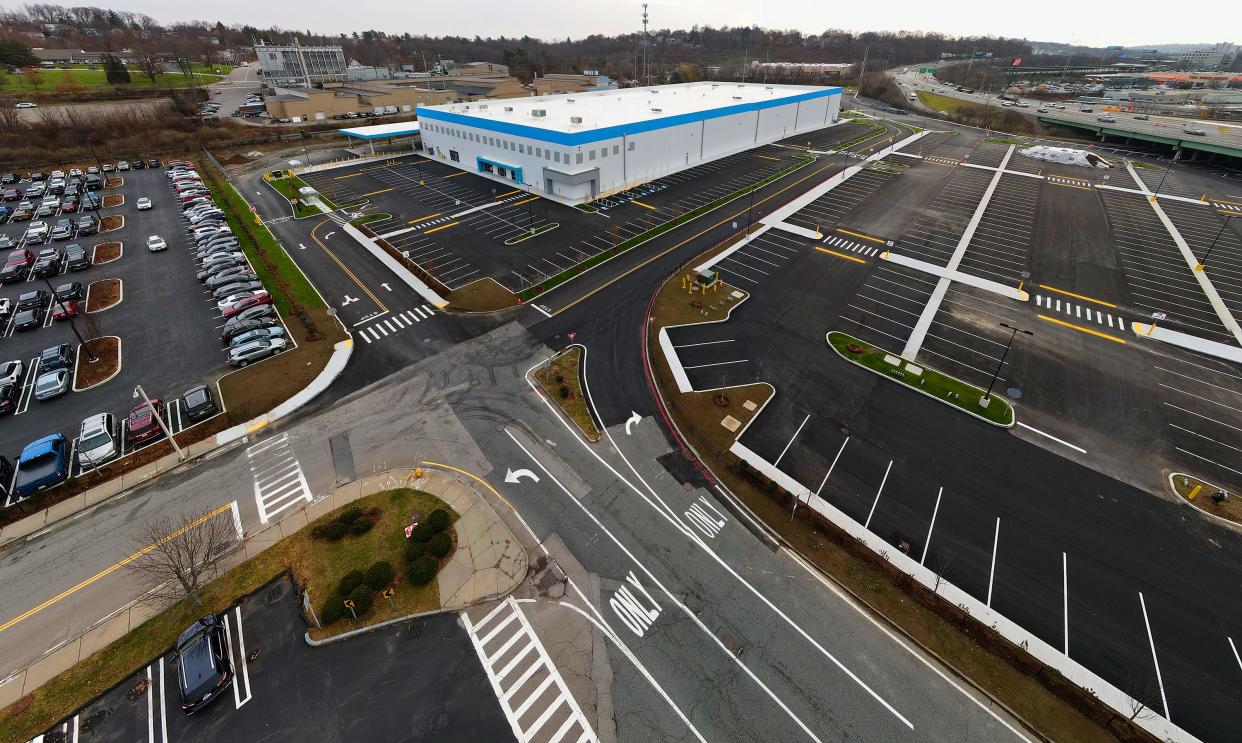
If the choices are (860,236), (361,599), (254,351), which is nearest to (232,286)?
(254,351)

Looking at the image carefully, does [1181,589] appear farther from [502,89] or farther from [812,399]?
[502,89]

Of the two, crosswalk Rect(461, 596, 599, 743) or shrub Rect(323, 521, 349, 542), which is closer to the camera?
crosswalk Rect(461, 596, 599, 743)

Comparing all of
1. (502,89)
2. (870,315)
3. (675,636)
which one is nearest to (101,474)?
(675,636)

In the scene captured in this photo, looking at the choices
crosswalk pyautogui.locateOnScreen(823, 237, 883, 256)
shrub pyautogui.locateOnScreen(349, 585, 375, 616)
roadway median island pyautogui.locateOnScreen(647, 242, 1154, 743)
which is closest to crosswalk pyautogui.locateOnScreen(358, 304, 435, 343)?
shrub pyautogui.locateOnScreen(349, 585, 375, 616)

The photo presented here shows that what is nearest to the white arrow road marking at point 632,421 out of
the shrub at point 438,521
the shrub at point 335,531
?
the shrub at point 438,521

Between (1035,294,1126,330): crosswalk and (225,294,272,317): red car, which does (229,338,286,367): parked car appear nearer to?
(225,294,272,317): red car

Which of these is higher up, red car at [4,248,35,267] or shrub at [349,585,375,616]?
red car at [4,248,35,267]

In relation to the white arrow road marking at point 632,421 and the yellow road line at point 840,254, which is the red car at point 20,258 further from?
the yellow road line at point 840,254
